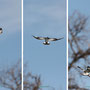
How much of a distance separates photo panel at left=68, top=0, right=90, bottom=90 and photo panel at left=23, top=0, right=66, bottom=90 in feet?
0.35

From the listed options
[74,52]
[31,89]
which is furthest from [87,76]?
[31,89]

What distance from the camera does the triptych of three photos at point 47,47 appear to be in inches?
167

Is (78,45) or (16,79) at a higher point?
Result: (78,45)

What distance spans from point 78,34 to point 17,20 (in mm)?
986

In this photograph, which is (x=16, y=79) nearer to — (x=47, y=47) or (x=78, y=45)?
(x=47, y=47)

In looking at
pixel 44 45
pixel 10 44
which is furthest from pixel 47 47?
pixel 10 44

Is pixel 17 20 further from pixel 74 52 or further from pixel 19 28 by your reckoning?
pixel 74 52

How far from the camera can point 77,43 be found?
434 centimetres

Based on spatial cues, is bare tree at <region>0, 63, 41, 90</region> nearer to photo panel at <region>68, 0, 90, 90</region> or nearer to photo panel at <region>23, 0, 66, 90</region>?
photo panel at <region>23, 0, 66, 90</region>

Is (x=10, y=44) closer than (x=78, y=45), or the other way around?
(x=78, y=45)

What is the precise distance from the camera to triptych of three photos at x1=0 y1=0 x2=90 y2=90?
4254 mm

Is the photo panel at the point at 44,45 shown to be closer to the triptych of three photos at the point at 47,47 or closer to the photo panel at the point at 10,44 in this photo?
the triptych of three photos at the point at 47,47

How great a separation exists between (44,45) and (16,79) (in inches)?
26.6

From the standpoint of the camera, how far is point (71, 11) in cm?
437
